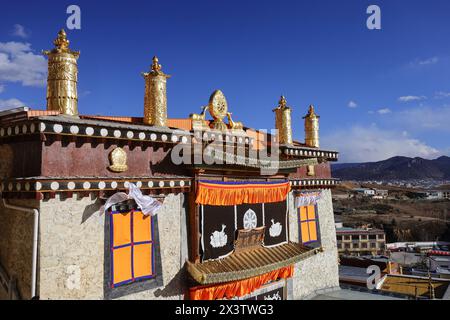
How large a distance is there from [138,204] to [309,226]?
7599 mm

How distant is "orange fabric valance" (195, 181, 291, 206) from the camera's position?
8.66 meters

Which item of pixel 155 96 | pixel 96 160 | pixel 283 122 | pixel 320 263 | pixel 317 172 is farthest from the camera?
pixel 317 172

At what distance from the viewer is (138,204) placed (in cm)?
725

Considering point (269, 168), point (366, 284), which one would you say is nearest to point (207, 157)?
point (269, 168)

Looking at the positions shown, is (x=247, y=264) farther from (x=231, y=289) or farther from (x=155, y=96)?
(x=155, y=96)

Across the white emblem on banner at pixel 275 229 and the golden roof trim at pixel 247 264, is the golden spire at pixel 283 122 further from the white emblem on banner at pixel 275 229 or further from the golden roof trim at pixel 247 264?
the golden roof trim at pixel 247 264

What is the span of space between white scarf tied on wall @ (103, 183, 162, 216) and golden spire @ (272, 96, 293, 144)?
6115mm

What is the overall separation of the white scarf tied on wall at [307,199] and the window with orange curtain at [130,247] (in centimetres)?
608

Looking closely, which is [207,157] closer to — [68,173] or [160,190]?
[160,190]

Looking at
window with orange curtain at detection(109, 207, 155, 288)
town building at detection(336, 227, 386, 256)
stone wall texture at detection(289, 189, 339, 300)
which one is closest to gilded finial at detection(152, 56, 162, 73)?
window with orange curtain at detection(109, 207, 155, 288)

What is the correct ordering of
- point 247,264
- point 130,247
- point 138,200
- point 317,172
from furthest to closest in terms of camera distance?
point 317,172 < point 247,264 < point 130,247 < point 138,200

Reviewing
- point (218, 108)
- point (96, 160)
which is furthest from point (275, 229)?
point (96, 160)

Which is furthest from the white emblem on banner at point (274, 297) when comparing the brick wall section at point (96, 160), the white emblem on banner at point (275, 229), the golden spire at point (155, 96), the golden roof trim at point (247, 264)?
the golden spire at point (155, 96)

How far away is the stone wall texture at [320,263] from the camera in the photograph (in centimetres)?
1209
